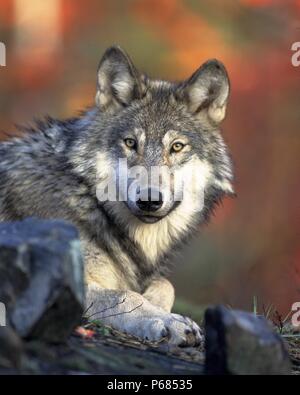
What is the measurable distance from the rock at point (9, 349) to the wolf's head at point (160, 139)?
2010 millimetres

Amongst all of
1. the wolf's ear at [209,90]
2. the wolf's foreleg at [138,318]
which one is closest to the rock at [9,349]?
the wolf's foreleg at [138,318]

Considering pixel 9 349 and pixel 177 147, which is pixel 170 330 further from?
pixel 9 349

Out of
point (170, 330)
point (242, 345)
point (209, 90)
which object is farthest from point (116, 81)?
point (242, 345)

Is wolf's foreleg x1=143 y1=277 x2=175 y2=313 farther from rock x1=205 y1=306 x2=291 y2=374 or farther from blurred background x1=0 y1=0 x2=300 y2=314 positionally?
blurred background x1=0 y1=0 x2=300 y2=314

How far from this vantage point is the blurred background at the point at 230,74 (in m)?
11.5

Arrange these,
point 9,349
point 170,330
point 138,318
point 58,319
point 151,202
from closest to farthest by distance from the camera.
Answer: point 9,349, point 58,319, point 170,330, point 138,318, point 151,202

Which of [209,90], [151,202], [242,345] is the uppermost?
[209,90]

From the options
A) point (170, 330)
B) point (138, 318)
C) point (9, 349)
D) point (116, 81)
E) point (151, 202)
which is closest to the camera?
point (9, 349)

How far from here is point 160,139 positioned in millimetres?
5574

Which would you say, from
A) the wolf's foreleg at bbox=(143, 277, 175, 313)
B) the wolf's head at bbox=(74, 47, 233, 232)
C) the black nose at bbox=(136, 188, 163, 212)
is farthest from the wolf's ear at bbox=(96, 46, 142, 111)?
the wolf's foreleg at bbox=(143, 277, 175, 313)

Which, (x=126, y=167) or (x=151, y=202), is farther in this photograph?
(x=126, y=167)

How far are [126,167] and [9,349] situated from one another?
2.35 meters

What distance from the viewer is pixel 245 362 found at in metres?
3.57

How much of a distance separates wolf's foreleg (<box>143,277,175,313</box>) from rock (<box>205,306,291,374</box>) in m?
2.15
